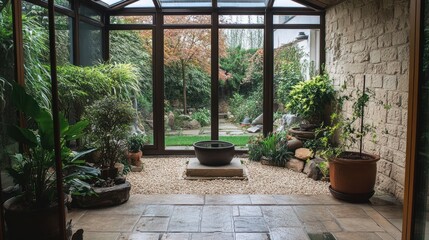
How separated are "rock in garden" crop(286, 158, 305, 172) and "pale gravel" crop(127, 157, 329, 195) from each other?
93 millimetres

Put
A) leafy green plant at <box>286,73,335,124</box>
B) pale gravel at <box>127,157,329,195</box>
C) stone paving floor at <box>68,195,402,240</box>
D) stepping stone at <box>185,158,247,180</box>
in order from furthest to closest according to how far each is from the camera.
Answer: leafy green plant at <box>286,73,335,124</box>, stepping stone at <box>185,158,247,180</box>, pale gravel at <box>127,157,329,195</box>, stone paving floor at <box>68,195,402,240</box>

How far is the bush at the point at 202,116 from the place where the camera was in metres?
7.24

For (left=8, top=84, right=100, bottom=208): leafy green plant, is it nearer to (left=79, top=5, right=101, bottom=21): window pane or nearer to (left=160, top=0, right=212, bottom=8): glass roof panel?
(left=79, top=5, right=101, bottom=21): window pane

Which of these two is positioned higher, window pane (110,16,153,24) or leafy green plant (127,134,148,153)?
window pane (110,16,153,24)

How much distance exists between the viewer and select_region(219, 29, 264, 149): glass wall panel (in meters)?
7.13

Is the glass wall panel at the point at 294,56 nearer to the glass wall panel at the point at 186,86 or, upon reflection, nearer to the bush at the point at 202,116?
the glass wall panel at the point at 186,86

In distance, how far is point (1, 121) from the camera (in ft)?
10.1

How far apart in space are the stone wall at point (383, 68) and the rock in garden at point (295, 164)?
1017mm

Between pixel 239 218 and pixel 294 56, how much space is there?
401 centimetres

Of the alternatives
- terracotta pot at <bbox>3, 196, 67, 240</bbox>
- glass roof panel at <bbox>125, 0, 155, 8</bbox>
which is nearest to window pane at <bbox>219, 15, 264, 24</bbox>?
glass roof panel at <bbox>125, 0, 155, 8</bbox>

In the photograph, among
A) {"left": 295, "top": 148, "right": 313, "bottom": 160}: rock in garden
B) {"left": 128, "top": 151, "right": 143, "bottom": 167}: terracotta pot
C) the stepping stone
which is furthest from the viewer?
{"left": 128, "top": 151, "right": 143, "bottom": 167}: terracotta pot

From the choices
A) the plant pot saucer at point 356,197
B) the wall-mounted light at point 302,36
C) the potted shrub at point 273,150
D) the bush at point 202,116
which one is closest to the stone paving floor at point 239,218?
the plant pot saucer at point 356,197

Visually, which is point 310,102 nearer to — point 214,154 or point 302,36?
point 302,36

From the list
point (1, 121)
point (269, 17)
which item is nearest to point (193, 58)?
point (269, 17)
